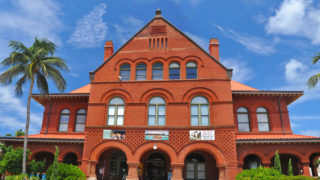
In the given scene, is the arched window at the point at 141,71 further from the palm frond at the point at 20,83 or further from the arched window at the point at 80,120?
the palm frond at the point at 20,83

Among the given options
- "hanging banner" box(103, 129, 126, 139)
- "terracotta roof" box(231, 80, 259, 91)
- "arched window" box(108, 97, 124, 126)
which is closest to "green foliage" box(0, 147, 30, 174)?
"hanging banner" box(103, 129, 126, 139)

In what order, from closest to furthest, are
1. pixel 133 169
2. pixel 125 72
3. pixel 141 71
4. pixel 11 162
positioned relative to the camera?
pixel 11 162 → pixel 133 169 → pixel 141 71 → pixel 125 72

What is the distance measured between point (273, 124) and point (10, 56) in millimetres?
21103

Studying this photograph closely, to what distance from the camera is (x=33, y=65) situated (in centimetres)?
1806

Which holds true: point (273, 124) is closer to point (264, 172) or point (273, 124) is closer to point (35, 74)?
point (264, 172)

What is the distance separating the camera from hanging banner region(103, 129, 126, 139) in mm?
17984

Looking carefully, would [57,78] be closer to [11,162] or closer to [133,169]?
[11,162]

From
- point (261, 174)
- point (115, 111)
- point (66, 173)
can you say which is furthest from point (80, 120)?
point (261, 174)

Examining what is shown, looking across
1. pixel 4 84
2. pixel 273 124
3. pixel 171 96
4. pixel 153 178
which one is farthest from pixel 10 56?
pixel 273 124

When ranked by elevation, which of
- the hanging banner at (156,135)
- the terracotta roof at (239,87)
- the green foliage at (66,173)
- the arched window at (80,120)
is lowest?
the green foliage at (66,173)

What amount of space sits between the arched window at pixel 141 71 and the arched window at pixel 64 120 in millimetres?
7596

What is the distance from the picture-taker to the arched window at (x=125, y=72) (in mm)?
19750

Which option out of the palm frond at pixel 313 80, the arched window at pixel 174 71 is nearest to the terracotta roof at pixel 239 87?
the palm frond at pixel 313 80

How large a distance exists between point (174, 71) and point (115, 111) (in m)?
5.56
